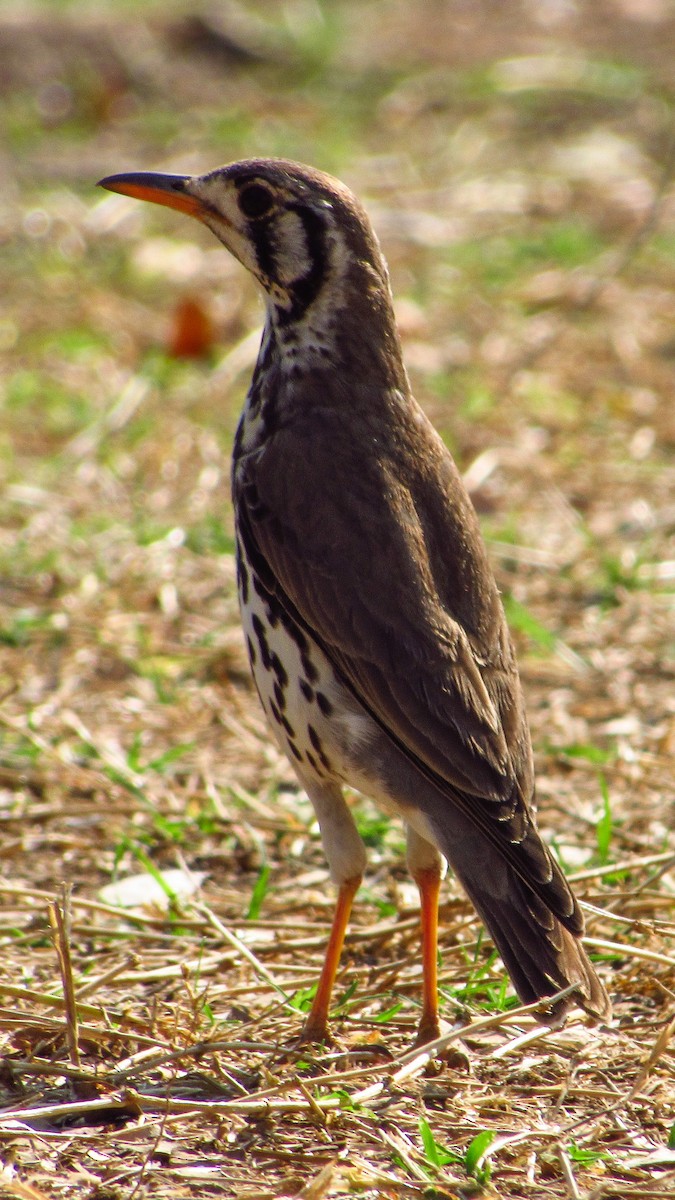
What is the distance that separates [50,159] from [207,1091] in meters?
9.51

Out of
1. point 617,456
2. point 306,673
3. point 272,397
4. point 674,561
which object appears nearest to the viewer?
point 306,673

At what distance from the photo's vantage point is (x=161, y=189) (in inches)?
204

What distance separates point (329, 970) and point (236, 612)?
277 cm

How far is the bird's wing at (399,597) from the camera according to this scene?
174 inches

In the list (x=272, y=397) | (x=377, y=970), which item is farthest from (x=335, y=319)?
(x=377, y=970)

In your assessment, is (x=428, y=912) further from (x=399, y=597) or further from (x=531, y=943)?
(x=399, y=597)

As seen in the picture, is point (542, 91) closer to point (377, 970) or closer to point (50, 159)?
point (50, 159)

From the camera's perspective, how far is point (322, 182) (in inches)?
192

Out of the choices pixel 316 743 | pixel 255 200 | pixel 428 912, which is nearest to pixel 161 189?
pixel 255 200

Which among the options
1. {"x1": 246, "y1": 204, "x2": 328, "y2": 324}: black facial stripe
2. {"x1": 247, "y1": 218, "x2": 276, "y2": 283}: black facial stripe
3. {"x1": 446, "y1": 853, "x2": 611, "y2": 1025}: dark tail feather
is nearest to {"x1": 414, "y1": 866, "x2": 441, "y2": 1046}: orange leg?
{"x1": 446, "y1": 853, "x2": 611, "y2": 1025}: dark tail feather

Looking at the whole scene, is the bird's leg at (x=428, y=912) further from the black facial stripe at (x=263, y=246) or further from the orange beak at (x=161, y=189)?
the orange beak at (x=161, y=189)

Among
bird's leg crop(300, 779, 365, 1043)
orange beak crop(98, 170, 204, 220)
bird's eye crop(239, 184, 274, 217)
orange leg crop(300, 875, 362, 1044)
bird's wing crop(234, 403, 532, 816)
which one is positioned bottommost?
orange leg crop(300, 875, 362, 1044)

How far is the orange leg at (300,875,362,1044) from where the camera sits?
4.58m

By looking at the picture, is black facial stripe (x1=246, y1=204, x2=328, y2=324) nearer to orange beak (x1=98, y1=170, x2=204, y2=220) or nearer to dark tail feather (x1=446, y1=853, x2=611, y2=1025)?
orange beak (x1=98, y1=170, x2=204, y2=220)
